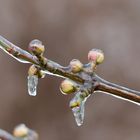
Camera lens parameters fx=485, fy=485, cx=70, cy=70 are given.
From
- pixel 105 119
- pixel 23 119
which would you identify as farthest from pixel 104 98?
pixel 23 119

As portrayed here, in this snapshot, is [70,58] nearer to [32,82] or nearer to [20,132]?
[32,82]

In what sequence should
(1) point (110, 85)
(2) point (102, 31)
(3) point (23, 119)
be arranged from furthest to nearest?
(2) point (102, 31), (3) point (23, 119), (1) point (110, 85)

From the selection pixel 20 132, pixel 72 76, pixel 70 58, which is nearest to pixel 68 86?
pixel 72 76

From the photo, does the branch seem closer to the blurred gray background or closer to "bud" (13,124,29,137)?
"bud" (13,124,29,137)

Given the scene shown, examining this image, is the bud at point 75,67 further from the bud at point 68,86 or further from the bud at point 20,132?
the bud at point 20,132

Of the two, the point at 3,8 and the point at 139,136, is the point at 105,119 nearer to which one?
the point at 139,136

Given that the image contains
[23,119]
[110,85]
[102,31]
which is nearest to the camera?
[110,85]
